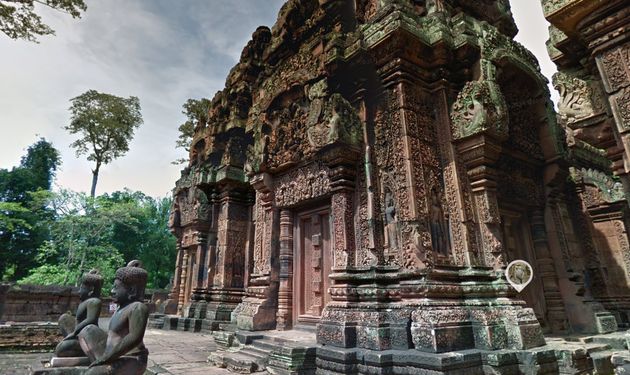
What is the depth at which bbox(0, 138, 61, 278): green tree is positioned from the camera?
76.2 feet

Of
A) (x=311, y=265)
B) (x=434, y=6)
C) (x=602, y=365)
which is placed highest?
(x=434, y=6)

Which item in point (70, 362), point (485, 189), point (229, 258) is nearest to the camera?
point (70, 362)

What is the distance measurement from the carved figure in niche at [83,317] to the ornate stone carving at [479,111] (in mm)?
5497

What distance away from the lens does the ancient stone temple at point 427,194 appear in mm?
4641

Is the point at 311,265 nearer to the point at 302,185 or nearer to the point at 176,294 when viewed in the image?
the point at 302,185

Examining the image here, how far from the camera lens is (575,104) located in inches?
167

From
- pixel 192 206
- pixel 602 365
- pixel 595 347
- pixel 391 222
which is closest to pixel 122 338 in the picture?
pixel 391 222

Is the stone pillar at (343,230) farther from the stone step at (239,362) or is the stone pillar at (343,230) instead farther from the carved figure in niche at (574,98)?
the carved figure in niche at (574,98)

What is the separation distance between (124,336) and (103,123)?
28126 millimetres

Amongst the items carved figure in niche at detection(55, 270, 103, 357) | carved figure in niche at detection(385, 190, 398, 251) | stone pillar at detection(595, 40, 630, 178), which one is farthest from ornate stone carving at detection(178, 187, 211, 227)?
stone pillar at detection(595, 40, 630, 178)

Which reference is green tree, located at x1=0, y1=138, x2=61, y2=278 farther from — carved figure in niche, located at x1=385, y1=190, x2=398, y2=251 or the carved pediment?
carved figure in niche, located at x1=385, y1=190, x2=398, y2=251

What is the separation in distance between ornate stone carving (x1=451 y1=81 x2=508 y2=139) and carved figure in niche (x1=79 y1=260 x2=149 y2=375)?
486 cm

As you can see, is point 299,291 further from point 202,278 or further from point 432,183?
point 202,278

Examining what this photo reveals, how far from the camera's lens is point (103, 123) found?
27.0m
